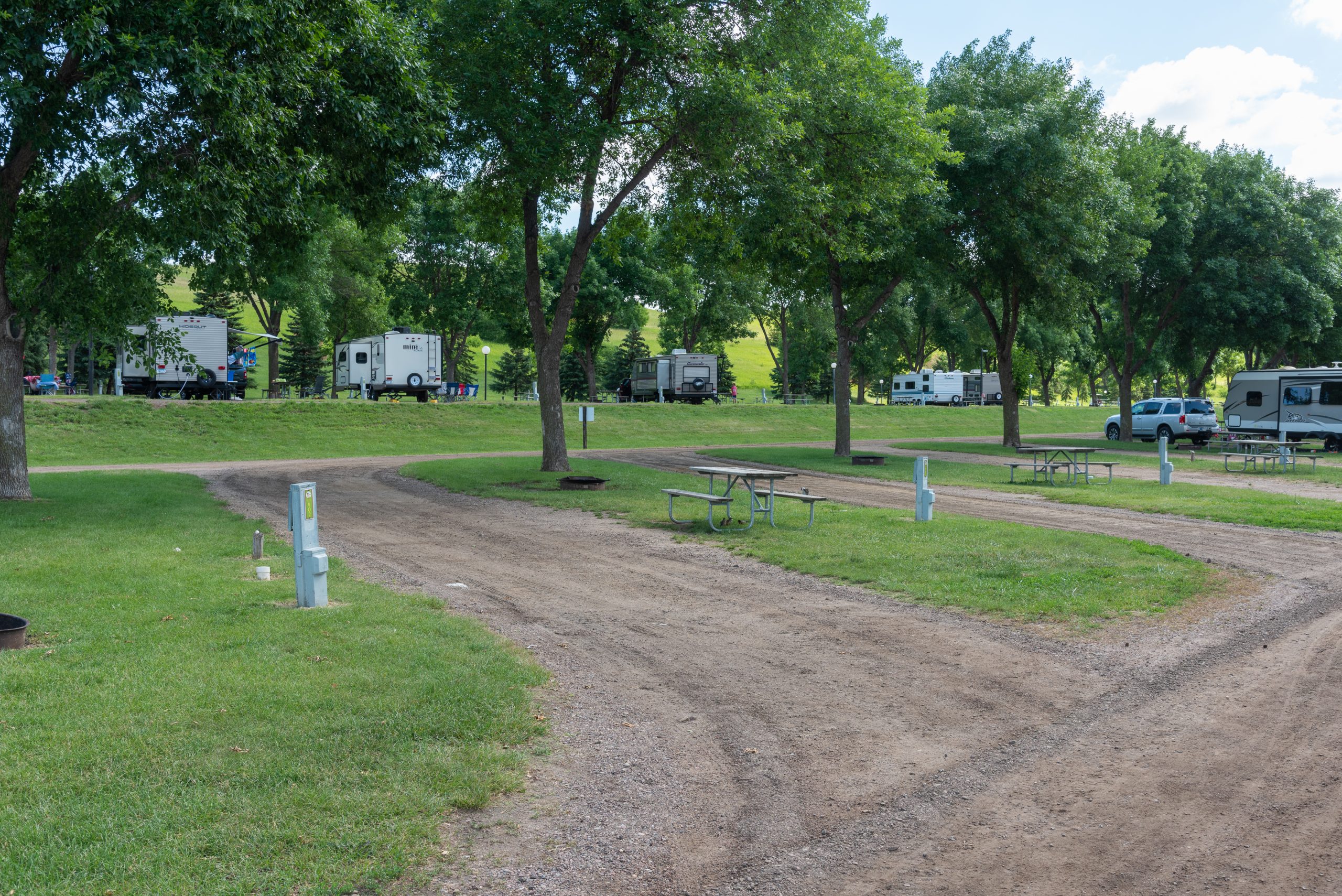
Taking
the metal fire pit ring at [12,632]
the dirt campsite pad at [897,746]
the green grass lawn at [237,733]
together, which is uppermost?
the metal fire pit ring at [12,632]

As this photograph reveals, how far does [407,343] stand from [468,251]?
280 inches

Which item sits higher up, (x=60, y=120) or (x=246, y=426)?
(x=60, y=120)

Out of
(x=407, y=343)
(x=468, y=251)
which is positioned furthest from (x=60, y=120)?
(x=468, y=251)

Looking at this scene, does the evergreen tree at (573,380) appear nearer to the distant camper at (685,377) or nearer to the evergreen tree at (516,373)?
the evergreen tree at (516,373)

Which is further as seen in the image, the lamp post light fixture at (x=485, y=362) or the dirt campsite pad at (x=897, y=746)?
the lamp post light fixture at (x=485, y=362)

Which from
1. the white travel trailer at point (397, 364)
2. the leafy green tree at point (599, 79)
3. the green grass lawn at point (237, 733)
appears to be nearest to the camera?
the green grass lawn at point (237, 733)

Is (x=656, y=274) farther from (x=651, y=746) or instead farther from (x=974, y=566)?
(x=651, y=746)

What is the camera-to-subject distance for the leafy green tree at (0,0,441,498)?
1186 cm

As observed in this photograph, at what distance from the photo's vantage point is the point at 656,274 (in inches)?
2109

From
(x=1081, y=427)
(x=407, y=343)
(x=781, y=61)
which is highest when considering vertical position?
(x=781, y=61)

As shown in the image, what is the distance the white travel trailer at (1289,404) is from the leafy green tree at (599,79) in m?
24.0

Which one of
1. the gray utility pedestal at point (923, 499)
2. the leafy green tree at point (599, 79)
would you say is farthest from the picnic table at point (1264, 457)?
the leafy green tree at point (599, 79)

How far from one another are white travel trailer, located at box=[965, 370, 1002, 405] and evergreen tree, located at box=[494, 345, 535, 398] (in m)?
36.2

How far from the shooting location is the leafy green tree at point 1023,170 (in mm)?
25797
